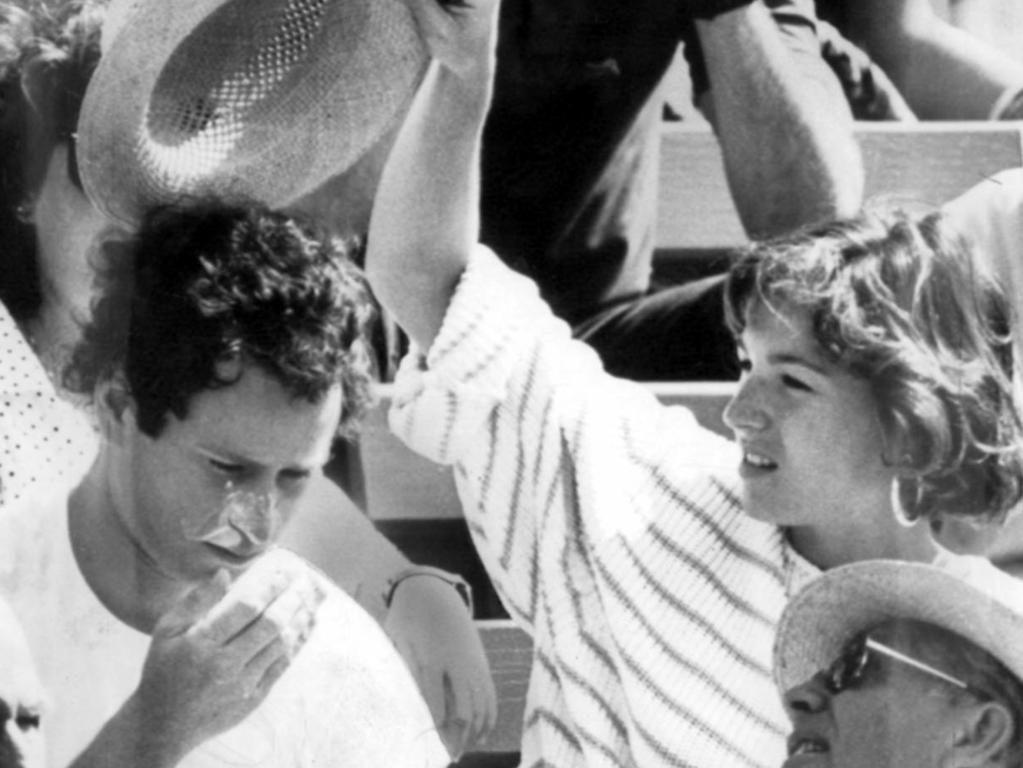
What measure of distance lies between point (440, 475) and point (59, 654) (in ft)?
1.50

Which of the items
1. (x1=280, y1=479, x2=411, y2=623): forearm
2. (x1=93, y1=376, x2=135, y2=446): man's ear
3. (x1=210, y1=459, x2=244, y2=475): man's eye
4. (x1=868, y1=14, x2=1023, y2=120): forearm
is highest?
(x1=868, y1=14, x2=1023, y2=120): forearm

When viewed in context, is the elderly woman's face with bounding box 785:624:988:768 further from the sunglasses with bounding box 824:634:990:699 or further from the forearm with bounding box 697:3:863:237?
the forearm with bounding box 697:3:863:237

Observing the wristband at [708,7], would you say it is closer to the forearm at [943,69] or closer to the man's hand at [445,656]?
the forearm at [943,69]

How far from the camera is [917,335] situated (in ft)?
6.65

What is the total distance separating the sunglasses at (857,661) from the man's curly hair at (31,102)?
3.25 ft

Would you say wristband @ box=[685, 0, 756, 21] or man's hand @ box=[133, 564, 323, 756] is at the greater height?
wristband @ box=[685, 0, 756, 21]

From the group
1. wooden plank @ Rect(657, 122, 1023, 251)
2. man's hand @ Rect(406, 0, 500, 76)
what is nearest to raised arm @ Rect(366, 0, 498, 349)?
man's hand @ Rect(406, 0, 500, 76)

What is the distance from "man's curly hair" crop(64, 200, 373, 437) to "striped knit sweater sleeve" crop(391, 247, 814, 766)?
0.10 metres

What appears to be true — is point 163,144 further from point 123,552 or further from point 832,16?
point 832,16

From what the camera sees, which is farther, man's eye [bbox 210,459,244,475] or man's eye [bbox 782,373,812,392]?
man's eye [bbox 782,373,812,392]

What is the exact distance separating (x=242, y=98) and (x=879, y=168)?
74cm

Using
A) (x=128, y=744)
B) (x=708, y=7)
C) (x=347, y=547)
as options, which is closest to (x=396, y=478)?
(x=347, y=547)

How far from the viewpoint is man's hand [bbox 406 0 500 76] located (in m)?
1.96

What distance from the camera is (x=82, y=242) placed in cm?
201
